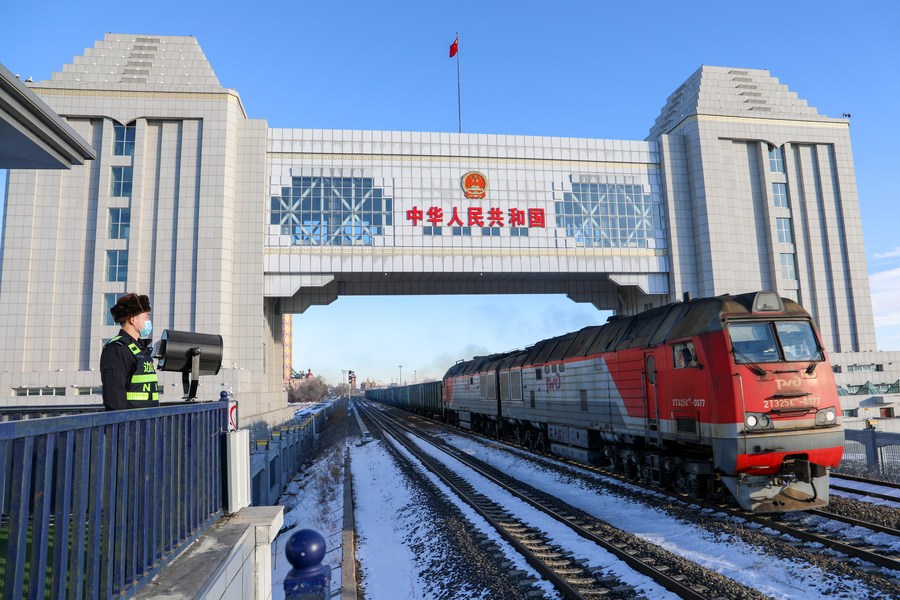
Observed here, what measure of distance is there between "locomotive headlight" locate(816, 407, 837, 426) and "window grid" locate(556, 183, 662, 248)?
→ 26.5 metres

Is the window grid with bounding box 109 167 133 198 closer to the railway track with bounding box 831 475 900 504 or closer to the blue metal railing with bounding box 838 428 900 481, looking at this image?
the railway track with bounding box 831 475 900 504

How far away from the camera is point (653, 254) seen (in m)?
36.3

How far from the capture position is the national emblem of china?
35188 mm

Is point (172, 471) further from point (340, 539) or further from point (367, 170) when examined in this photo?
point (367, 170)

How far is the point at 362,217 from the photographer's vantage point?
112 ft

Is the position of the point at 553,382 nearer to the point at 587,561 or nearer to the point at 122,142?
the point at 587,561

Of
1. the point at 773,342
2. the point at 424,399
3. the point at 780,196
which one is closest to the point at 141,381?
the point at 773,342

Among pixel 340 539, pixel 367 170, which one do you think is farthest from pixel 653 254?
pixel 340 539

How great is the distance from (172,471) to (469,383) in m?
27.2

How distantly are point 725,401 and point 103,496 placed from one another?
9218 millimetres

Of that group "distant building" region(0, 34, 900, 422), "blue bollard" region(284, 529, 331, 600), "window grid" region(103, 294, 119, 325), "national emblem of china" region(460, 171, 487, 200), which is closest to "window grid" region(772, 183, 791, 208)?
"distant building" region(0, 34, 900, 422)

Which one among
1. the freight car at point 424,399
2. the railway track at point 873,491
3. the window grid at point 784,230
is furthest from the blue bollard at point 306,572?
the window grid at point 784,230

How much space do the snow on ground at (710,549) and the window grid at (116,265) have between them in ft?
89.2

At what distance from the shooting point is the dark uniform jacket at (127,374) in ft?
14.9
